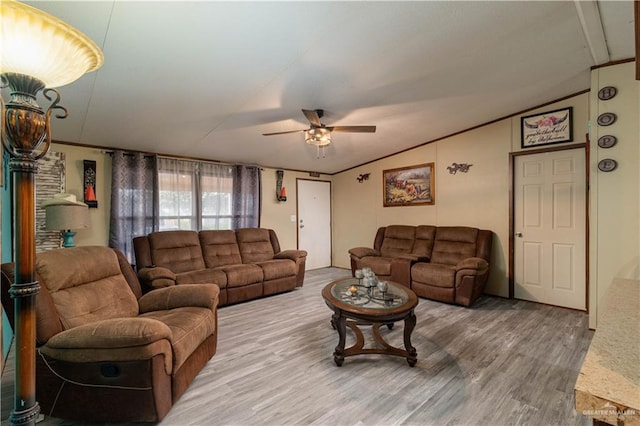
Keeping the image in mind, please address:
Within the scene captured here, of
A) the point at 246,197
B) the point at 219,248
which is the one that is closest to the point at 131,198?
the point at 219,248

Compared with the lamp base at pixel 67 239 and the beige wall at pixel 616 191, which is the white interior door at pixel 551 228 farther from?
the lamp base at pixel 67 239

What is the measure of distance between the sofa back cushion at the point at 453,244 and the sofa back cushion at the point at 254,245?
2654mm

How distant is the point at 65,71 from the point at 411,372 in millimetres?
2608

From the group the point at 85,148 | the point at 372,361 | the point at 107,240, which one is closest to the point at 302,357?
the point at 372,361

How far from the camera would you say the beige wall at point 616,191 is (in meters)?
2.49

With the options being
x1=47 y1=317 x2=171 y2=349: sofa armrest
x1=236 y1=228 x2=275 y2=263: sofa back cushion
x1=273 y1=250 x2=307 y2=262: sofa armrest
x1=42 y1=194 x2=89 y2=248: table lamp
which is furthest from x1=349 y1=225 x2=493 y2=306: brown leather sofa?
x1=42 y1=194 x2=89 y2=248: table lamp

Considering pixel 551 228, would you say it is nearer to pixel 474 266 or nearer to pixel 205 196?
pixel 474 266

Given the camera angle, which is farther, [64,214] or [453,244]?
[453,244]

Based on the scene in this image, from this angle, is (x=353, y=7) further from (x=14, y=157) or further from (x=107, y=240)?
(x=107, y=240)

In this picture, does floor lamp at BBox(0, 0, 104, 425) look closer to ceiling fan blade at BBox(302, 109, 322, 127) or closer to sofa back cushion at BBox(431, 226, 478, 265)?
ceiling fan blade at BBox(302, 109, 322, 127)

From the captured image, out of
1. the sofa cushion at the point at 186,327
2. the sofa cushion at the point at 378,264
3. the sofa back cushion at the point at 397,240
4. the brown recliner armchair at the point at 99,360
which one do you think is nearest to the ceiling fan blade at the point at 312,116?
the sofa cushion at the point at 186,327

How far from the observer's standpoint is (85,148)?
3533mm

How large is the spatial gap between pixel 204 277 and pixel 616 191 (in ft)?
14.6

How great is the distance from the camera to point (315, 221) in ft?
19.6
